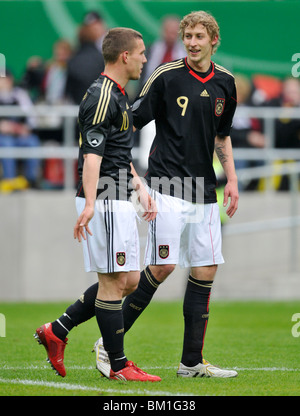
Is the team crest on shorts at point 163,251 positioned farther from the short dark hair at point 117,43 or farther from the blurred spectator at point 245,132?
the blurred spectator at point 245,132

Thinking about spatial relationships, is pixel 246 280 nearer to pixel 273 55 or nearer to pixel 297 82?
pixel 297 82

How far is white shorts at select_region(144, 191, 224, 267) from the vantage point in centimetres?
645

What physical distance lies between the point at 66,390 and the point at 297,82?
33.4 feet

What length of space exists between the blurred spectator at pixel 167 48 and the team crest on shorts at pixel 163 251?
269 inches

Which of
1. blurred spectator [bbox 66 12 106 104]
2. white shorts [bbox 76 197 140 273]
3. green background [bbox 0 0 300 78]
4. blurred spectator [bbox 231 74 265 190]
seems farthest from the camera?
green background [bbox 0 0 300 78]

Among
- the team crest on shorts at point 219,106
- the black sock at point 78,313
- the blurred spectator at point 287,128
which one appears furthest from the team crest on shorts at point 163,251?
the blurred spectator at point 287,128

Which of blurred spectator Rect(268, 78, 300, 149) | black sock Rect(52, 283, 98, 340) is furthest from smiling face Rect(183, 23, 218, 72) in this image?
blurred spectator Rect(268, 78, 300, 149)

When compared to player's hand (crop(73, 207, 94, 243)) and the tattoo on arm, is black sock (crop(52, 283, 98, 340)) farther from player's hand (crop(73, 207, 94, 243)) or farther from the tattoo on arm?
the tattoo on arm

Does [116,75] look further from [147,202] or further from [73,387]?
[73,387]

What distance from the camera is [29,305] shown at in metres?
12.5

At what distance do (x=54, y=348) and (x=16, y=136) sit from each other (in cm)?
758

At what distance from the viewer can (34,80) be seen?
14.3 meters

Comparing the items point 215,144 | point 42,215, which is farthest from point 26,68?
point 215,144

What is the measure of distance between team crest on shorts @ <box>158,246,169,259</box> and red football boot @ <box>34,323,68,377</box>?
91 cm
